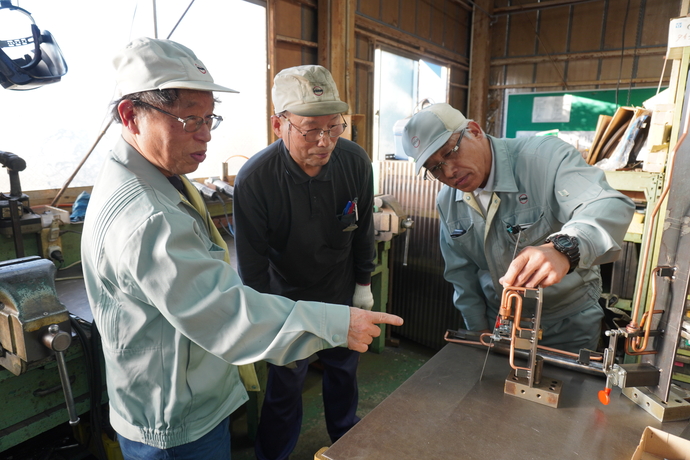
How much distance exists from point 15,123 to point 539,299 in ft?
7.76

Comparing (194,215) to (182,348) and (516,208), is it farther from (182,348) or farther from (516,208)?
(516,208)

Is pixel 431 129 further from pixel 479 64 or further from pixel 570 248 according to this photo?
pixel 479 64

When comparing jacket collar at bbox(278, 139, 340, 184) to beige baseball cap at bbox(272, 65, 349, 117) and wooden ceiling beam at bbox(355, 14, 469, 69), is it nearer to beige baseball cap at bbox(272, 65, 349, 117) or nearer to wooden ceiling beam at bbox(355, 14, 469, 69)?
beige baseball cap at bbox(272, 65, 349, 117)

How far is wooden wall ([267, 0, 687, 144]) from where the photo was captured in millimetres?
4699

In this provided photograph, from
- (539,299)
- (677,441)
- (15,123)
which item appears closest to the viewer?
(677,441)

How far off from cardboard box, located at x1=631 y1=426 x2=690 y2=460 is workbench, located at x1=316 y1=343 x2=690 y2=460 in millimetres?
23

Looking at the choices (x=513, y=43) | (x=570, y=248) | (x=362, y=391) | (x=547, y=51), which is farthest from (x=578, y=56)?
(x=570, y=248)

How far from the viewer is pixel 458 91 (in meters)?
6.56

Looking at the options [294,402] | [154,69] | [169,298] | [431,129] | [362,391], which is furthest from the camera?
[362,391]

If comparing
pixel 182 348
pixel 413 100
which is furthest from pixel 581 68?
pixel 182 348

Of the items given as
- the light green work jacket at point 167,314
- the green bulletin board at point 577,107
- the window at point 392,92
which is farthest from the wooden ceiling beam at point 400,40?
the light green work jacket at point 167,314

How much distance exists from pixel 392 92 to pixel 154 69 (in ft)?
14.6

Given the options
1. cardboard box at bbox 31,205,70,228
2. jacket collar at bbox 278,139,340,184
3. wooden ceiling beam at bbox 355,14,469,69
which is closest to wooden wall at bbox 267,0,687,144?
wooden ceiling beam at bbox 355,14,469,69

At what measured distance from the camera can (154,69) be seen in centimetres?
89
